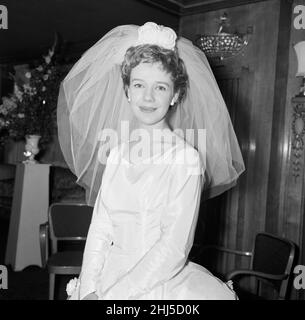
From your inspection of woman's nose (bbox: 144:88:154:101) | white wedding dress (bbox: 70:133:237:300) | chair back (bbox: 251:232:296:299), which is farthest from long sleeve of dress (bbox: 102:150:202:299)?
chair back (bbox: 251:232:296:299)

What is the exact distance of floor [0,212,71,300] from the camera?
3.22 metres

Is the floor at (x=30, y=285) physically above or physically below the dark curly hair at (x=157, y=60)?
below

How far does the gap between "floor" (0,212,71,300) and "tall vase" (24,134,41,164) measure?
3.53 ft

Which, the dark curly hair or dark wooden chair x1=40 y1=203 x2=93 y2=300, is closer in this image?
the dark curly hair

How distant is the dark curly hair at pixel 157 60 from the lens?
3.86 ft

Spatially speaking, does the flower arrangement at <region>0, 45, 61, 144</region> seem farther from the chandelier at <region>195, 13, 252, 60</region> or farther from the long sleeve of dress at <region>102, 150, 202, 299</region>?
the long sleeve of dress at <region>102, 150, 202, 299</region>

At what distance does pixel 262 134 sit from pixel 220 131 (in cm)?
205

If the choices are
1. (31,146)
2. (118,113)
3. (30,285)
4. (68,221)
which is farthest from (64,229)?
(118,113)

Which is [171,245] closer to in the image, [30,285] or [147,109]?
[147,109]

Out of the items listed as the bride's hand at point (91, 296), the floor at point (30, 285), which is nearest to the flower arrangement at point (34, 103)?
the floor at point (30, 285)

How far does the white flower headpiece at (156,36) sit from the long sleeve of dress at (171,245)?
382mm

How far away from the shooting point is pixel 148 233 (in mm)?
1173

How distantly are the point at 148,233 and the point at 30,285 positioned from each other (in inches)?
104

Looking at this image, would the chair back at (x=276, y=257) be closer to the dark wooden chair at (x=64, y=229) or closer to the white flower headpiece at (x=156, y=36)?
the dark wooden chair at (x=64, y=229)
